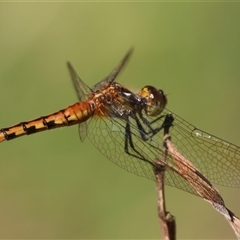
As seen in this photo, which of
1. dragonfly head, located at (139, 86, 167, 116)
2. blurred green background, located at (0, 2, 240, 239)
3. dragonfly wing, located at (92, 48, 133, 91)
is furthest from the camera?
blurred green background, located at (0, 2, 240, 239)

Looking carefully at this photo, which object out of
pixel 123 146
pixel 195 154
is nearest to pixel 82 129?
pixel 123 146

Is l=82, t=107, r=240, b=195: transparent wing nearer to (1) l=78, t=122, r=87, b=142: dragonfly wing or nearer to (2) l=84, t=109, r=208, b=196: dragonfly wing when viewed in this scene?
(2) l=84, t=109, r=208, b=196: dragonfly wing

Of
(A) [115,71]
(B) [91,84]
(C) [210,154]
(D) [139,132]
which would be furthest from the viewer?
(B) [91,84]

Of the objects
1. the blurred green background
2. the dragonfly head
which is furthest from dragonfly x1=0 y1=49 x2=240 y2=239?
the blurred green background

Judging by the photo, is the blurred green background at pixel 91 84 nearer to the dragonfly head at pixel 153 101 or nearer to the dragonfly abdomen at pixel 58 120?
the dragonfly abdomen at pixel 58 120

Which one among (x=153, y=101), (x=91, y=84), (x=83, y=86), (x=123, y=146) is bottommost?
(x=123, y=146)

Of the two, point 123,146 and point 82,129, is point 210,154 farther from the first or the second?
point 82,129

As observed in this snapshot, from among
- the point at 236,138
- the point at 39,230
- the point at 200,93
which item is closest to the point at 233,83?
the point at 200,93

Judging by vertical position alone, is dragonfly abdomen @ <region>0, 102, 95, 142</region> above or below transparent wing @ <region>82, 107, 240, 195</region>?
above
